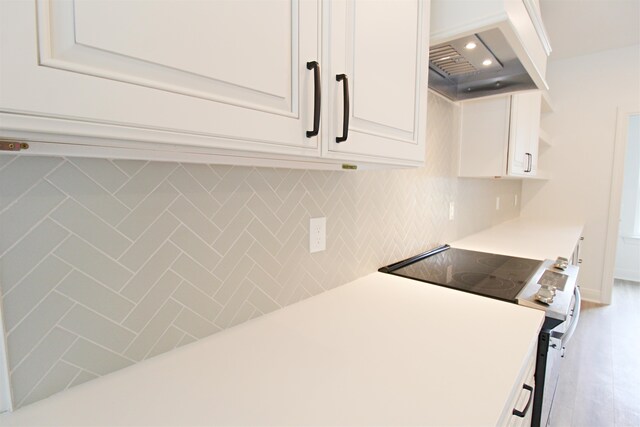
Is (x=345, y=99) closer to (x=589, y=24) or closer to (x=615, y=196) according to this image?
(x=589, y=24)

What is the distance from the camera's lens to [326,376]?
0.65m

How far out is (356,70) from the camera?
0.73 meters

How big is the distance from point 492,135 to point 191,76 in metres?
1.96

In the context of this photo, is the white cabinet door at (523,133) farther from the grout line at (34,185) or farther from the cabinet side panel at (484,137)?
the grout line at (34,185)

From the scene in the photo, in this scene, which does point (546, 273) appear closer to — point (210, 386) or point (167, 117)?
point (210, 386)

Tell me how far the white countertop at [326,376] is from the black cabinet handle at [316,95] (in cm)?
51

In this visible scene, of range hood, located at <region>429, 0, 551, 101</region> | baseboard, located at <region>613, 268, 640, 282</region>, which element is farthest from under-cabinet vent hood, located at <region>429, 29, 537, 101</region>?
baseboard, located at <region>613, 268, 640, 282</region>

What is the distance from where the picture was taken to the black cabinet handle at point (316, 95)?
0.62 metres

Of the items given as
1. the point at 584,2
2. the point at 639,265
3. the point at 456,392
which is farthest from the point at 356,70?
the point at 639,265

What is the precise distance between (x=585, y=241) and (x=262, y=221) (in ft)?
13.3

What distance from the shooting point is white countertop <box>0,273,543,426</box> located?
544 mm

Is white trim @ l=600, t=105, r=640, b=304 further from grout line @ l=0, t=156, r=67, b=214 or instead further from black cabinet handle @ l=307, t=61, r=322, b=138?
grout line @ l=0, t=156, r=67, b=214

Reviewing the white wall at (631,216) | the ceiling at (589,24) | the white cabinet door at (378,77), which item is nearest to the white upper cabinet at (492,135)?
the ceiling at (589,24)

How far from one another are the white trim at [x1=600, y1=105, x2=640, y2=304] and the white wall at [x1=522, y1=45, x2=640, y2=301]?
0.03 metres
